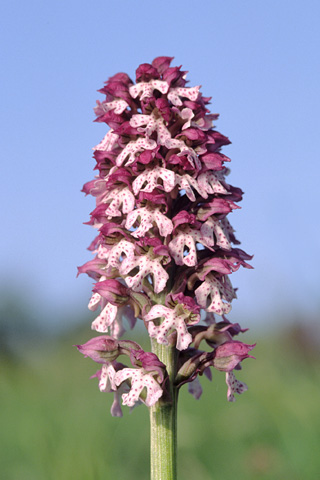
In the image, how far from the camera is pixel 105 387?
298 cm

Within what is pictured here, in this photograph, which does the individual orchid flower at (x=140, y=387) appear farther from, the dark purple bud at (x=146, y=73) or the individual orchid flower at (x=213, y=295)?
the dark purple bud at (x=146, y=73)

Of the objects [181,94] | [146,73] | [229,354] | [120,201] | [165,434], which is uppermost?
[146,73]

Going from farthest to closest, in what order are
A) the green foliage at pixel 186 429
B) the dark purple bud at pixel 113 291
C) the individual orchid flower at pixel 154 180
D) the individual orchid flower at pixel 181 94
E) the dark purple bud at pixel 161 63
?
the green foliage at pixel 186 429, the dark purple bud at pixel 161 63, the individual orchid flower at pixel 181 94, the dark purple bud at pixel 113 291, the individual orchid flower at pixel 154 180

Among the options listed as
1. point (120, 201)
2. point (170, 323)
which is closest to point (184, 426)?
point (170, 323)

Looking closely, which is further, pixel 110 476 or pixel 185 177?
pixel 110 476

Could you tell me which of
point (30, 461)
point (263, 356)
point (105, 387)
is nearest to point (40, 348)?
point (30, 461)

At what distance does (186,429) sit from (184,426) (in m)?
0.04

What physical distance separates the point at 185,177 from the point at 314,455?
2.53 metres

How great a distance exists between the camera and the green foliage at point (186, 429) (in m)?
4.36

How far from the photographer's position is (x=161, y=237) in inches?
116

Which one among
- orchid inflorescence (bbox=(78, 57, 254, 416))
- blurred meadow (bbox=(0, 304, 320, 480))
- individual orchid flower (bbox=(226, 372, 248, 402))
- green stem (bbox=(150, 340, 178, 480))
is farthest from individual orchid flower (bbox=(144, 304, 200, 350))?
blurred meadow (bbox=(0, 304, 320, 480))

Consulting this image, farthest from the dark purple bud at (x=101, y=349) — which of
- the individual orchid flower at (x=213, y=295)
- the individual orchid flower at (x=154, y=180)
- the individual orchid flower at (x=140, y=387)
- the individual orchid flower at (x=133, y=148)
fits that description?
the individual orchid flower at (x=133, y=148)

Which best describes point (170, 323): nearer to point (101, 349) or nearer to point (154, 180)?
point (101, 349)

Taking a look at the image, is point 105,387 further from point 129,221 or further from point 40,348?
point 40,348
